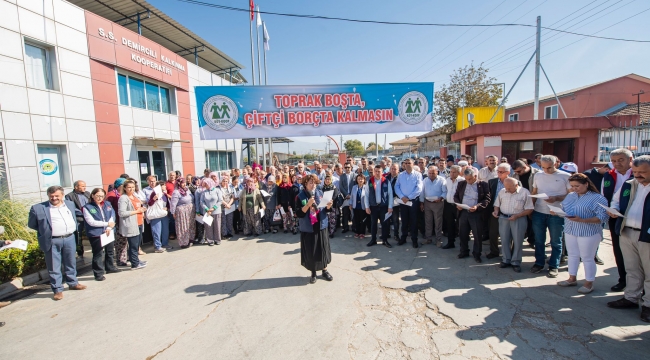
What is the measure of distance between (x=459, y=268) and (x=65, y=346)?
537 centimetres

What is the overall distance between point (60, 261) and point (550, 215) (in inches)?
→ 305

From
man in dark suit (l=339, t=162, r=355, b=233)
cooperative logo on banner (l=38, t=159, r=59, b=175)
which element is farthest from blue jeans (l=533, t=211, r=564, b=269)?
cooperative logo on banner (l=38, t=159, r=59, b=175)

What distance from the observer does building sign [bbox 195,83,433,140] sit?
6.93m

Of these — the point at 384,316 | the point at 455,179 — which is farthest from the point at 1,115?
the point at 455,179

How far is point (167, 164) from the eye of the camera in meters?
12.8

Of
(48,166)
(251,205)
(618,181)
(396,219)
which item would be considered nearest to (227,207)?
(251,205)

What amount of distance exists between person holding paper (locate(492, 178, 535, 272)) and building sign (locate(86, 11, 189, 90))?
12686 mm

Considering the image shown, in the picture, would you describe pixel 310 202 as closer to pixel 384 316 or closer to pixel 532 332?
pixel 384 316

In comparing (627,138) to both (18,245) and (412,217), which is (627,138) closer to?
(412,217)

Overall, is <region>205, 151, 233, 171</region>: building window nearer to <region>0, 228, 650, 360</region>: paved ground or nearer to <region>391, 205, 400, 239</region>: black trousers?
<region>0, 228, 650, 360</region>: paved ground

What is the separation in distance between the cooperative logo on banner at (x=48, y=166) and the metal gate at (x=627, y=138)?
16498mm

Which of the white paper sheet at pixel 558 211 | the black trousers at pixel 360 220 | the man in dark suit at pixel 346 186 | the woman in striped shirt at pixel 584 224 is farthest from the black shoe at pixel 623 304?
the man in dark suit at pixel 346 186

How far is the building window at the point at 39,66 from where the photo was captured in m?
7.56

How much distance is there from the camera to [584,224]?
3631 mm
